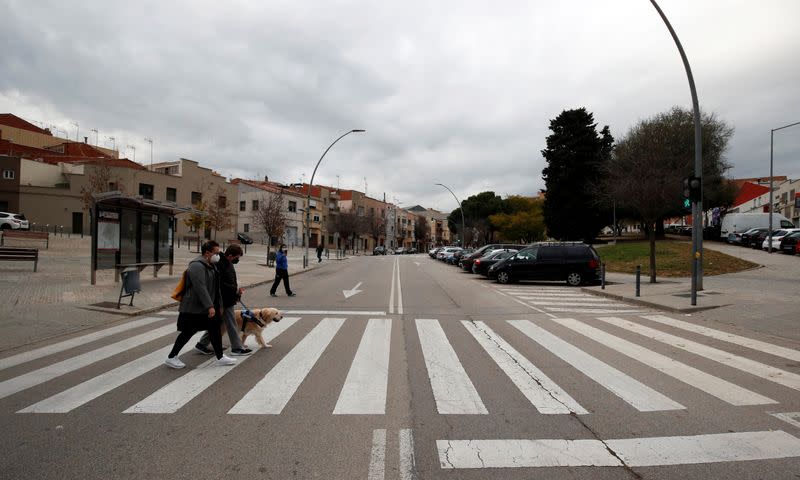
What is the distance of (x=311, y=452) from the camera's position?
3.63 metres

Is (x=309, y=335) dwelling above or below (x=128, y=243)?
below

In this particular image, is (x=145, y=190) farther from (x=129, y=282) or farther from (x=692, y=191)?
(x=692, y=191)

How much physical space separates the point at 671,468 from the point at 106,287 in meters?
15.2

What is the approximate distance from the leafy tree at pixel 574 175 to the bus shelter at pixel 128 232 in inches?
1569


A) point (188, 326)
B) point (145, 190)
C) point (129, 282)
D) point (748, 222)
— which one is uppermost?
point (145, 190)

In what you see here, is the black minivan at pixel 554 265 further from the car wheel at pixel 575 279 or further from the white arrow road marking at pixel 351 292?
the white arrow road marking at pixel 351 292

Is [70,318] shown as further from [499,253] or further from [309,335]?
[499,253]

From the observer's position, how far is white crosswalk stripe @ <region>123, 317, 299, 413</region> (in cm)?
465

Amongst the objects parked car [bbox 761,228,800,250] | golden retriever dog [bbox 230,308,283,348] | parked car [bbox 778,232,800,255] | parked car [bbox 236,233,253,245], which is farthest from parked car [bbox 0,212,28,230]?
parked car [bbox 761,228,800,250]

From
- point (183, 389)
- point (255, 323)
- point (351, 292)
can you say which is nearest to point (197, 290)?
point (183, 389)

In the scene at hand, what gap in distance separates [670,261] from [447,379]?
24.1m

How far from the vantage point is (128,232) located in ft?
52.5

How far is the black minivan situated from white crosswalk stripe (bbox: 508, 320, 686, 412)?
39.7 feet

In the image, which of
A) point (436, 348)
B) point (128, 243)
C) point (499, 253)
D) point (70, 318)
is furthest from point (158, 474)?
point (499, 253)
